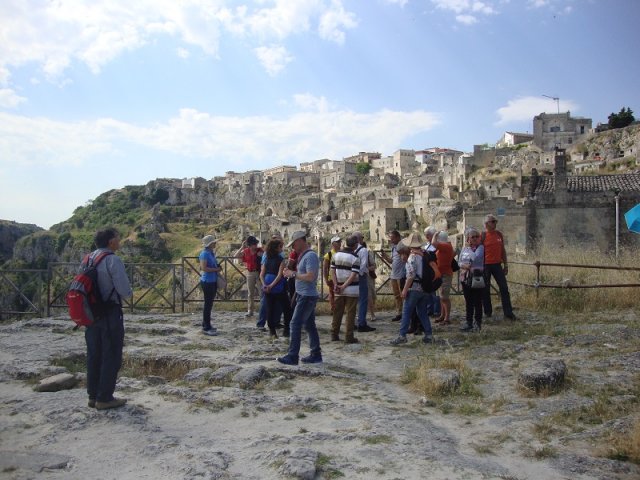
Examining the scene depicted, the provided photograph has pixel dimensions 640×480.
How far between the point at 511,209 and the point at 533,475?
46.7 ft

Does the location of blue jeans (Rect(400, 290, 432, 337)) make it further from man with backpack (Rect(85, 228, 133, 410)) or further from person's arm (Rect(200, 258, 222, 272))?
man with backpack (Rect(85, 228, 133, 410))

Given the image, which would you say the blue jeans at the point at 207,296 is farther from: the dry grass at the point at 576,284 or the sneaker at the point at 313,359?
the dry grass at the point at 576,284

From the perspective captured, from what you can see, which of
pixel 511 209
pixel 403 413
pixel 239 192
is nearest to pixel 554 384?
pixel 403 413

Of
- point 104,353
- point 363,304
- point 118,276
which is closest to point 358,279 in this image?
point 363,304

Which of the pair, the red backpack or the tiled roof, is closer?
the red backpack

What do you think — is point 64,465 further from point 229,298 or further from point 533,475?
point 229,298

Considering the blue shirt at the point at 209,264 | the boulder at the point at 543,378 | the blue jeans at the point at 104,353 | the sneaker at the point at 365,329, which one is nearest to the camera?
the blue jeans at the point at 104,353

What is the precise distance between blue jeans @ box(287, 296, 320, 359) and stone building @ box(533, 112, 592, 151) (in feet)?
264

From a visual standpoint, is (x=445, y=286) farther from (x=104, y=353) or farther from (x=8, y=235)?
(x=8, y=235)

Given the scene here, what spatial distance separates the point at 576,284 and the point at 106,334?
989 centimetres

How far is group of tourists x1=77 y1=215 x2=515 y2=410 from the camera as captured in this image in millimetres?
5438

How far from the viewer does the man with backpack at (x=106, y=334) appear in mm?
5355

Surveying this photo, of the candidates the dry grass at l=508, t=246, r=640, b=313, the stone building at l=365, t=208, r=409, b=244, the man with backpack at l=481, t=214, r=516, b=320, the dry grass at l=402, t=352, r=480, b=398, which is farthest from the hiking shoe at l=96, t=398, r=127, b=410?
the stone building at l=365, t=208, r=409, b=244

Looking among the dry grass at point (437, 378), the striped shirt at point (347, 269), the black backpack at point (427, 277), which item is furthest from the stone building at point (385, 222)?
the dry grass at point (437, 378)
